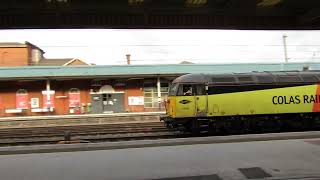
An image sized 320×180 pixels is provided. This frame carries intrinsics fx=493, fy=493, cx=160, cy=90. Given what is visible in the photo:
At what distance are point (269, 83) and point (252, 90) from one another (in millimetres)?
969

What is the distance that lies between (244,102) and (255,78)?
4.41ft

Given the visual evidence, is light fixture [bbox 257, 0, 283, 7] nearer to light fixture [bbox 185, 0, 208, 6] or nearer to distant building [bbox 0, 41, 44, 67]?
light fixture [bbox 185, 0, 208, 6]

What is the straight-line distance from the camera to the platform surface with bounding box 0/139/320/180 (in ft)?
25.9

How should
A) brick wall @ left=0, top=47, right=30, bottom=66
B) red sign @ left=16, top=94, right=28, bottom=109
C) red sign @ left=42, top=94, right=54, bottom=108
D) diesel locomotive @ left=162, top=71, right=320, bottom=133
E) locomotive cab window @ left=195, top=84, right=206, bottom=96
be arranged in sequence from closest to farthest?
diesel locomotive @ left=162, top=71, right=320, bottom=133, locomotive cab window @ left=195, top=84, right=206, bottom=96, red sign @ left=42, top=94, right=54, bottom=108, red sign @ left=16, top=94, right=28, bottom=109, brick wall @ left=0, top=47, right=30, bottom=66

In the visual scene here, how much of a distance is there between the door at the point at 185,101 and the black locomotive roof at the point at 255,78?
14.8 inches

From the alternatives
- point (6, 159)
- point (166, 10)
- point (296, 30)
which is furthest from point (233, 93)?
point (6, 159)

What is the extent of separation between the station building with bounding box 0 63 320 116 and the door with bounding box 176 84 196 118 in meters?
20.0

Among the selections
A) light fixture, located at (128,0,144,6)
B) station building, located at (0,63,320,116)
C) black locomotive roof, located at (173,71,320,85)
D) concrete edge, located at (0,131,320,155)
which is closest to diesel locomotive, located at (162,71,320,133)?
black locomotive roof, located at (173,71,320,85)

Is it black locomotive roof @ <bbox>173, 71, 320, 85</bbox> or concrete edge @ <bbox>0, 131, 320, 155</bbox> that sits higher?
black locomotive roof @ <bbox>173, 71, 320, 85</bbox>

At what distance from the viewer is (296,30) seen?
41.3 ft

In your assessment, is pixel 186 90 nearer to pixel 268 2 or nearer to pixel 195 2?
pixel 268 2

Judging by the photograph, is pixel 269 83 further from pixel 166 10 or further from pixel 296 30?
pixel 166 10

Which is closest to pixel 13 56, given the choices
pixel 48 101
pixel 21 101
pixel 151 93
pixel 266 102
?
pixel 21 101

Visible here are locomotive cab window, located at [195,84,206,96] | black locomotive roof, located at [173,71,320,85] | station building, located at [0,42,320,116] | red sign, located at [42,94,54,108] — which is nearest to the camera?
locomotive cab window, located at [195,84,206,96]
